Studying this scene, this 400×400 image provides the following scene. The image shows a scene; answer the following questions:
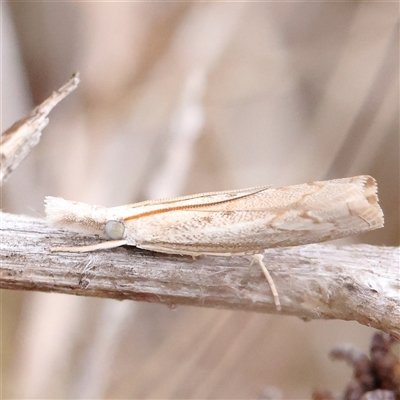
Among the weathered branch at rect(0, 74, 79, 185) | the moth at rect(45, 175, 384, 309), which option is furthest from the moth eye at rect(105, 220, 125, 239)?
the weathered branch at rect(0, 74, 79, 185)

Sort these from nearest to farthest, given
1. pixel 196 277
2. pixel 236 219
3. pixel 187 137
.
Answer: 1. pixel 196 277
2. pixel 236 219
3. pixel 187 137

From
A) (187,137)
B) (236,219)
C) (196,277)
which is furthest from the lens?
(187,137)

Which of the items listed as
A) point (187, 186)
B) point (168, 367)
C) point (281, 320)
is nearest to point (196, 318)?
point (168, 367)

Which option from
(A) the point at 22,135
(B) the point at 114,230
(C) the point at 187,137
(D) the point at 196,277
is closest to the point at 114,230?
(B) the point at 114,230

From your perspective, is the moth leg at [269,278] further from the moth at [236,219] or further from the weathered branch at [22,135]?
the weathered branch at [22,135]

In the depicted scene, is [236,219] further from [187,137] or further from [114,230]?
[187,137]

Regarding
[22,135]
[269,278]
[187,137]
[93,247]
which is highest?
[187,137]

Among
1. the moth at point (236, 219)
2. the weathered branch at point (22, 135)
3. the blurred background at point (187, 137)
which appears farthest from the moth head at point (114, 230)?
the blurred background at point (187, 137)

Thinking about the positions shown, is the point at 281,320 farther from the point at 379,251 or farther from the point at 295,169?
the point at 379,251
